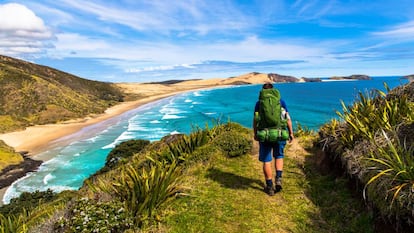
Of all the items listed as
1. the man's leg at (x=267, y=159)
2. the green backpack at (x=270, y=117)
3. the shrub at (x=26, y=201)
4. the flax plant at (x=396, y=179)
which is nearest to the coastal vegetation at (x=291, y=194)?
the flax plant at (x=396, y=179)

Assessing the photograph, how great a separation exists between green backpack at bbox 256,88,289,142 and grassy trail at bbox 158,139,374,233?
1.18m

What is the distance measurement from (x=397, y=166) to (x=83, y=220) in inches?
172

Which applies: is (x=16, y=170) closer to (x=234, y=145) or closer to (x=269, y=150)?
(x=234, y=145)

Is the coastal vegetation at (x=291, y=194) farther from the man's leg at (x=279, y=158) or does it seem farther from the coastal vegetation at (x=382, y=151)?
the man's leg at (x=279, y=158)

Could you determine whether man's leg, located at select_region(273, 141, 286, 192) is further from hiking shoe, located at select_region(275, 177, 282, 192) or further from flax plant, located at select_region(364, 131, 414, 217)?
flax plant, located at select_region(364, 131, 414, 217)

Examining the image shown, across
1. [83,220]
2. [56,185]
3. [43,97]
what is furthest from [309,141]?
[43,97]

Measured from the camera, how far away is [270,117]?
229 inches

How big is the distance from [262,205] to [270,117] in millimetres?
1543

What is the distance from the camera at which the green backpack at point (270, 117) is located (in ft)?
19.1

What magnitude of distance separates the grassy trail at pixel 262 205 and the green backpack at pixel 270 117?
46.5 inches

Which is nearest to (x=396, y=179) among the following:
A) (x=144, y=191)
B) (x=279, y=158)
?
(x=279, y=158)

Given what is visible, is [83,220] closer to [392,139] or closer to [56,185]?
[392,139]

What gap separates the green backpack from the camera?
5.83 metres

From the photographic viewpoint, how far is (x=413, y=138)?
507cm
